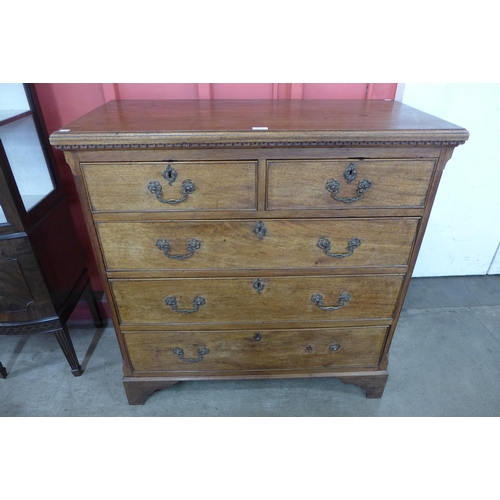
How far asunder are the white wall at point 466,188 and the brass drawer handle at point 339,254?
0.98 metres

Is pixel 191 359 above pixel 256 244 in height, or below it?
below

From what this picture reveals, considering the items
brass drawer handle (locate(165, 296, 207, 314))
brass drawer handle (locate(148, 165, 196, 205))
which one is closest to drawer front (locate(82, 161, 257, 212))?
brass drawer handle (locate(148, 165, 196, 205))

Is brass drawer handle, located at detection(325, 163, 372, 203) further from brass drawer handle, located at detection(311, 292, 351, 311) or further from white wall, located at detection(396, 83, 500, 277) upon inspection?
white wall, located at detection(396, 83, 500, 277)

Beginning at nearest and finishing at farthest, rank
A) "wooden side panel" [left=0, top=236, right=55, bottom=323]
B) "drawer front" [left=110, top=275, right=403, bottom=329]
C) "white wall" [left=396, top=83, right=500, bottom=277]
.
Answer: "drawer front" [left=110, top=275, right=403, bottom=329], "wooden side panel" [left=0, top=236, right=55, bottom=323], "white wall" [left=396, top=83, right=500, bottom=277]

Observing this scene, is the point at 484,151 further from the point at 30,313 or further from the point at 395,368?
the point at 30,313

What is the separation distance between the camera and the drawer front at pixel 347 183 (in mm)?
1141

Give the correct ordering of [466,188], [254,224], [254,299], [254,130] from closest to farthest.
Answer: [254,130], [254,224], [254,299], [466,188]

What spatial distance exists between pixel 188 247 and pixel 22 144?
36.4 inches

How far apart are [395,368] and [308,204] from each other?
3.94 feet

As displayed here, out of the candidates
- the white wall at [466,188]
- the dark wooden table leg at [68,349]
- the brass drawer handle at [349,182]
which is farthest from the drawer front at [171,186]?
the white wall at [466,188]

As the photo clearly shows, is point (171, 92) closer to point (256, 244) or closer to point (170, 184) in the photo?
point (170, 184)

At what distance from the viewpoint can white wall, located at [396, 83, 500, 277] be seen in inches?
75.5

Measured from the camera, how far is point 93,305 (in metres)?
2.09

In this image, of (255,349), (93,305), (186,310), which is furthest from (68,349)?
(255,349)
